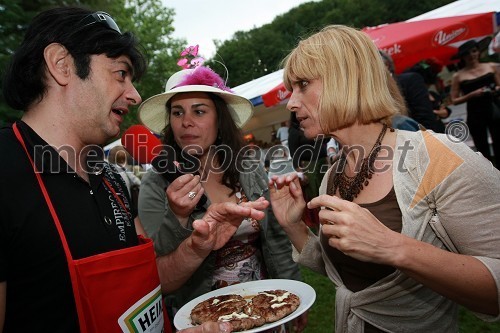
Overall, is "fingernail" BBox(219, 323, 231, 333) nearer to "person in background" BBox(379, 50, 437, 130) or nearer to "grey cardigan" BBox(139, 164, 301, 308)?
"grey cardigan" BBox(139, 164, 301, 308)

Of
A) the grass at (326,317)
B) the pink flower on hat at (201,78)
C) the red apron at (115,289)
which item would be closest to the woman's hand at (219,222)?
the red apron at (115,289)

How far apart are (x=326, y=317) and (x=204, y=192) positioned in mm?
2477

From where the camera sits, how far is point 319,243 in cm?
241

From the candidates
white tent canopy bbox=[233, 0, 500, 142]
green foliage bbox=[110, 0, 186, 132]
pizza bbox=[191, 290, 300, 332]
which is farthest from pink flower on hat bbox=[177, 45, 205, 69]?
green foliage bbox=[110, 0, 186, 132]

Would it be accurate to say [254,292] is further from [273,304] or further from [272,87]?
[272,87]

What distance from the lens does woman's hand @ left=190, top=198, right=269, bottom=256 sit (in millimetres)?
2111

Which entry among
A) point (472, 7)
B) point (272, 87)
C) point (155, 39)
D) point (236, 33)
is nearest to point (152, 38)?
point (155, 39)

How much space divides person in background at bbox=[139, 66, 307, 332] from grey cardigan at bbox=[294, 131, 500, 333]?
0.91 m

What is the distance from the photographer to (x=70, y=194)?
65.3 inches

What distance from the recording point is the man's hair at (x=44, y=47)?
1759 mm

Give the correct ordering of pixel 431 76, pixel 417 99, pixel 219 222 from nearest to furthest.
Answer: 1. pixel 219 222
2. pixel 417 99
3. pixel 431 76

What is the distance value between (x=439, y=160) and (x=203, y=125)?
193 centimetres

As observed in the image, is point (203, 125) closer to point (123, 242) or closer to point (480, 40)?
point (123, 242)

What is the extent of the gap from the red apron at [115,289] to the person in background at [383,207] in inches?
35.4
